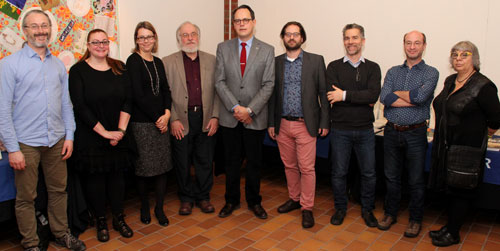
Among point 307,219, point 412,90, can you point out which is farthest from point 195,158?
point 412,90

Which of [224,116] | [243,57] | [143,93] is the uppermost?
[243,57]

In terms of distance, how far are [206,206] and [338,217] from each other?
1219 millimetres

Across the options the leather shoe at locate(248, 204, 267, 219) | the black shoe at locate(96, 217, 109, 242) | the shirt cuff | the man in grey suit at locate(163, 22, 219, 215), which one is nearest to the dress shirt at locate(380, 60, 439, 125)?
the shirt cuff

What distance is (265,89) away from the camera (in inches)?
129

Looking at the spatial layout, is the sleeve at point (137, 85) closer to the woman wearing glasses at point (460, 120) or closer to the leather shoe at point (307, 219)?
the leather shoe at point (307, 219)

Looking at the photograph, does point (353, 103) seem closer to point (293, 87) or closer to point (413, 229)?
point (293, 87)

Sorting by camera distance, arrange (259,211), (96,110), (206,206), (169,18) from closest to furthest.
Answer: (96,110) → (259,211) → (206,206) → (169,18)

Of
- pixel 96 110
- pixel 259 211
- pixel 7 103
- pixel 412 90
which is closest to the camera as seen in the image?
pixel 7 103

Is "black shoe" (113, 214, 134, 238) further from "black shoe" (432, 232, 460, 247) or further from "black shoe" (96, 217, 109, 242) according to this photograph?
"black shoe" (432, 232, 460, 247)

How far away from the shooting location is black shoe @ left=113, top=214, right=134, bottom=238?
10.3 feet

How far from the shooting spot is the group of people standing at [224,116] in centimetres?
267

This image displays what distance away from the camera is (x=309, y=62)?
3.27 metres

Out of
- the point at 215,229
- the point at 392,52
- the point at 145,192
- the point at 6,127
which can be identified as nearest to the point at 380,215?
the point at 215,229

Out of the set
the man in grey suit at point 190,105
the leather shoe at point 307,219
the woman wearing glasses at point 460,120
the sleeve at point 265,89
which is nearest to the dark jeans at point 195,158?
the man in grey suit at point 190,105
